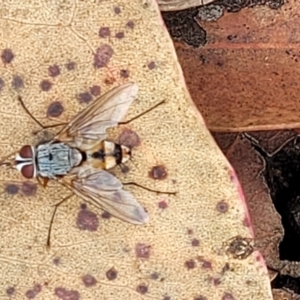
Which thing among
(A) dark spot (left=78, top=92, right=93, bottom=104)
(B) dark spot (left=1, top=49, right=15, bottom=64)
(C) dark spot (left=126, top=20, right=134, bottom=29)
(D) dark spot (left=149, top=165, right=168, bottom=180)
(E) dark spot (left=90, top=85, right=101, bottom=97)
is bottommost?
(D) dark spot (left=149, top=165, right=168, bottom=180)

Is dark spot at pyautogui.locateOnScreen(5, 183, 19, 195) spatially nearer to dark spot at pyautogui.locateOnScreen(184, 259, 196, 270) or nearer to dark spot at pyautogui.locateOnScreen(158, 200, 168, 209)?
dark spot at pyautogui.locateOnScreen(158, 200, 168, 209)

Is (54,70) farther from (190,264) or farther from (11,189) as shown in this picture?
(190,264)

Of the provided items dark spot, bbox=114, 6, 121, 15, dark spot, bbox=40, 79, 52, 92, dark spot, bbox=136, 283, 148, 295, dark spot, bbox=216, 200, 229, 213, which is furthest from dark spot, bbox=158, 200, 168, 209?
dark spot, bbox=114, 6, 121, 15

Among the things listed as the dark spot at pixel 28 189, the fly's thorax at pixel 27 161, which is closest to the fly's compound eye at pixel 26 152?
the fly's thorax at pixel 27 161

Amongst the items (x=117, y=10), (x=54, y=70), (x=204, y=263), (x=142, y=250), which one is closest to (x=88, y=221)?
(x=142, y=250)

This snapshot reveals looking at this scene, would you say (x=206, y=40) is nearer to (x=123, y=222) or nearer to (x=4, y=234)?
(x=123, y=222)

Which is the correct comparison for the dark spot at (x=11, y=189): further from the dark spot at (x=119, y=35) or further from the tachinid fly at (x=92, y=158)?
the dark spot at (x=119, y=35)
